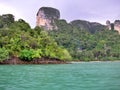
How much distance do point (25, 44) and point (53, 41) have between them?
11.5 meters

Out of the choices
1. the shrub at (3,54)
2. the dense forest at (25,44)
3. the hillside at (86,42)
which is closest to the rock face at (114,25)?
the hillside at (86,42)

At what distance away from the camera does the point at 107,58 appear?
369ft

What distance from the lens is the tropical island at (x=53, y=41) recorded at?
227 feet

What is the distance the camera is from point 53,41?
3191 inches

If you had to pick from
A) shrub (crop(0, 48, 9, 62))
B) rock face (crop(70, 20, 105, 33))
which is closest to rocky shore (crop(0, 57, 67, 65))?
shrub (crop(0, 48, 9, 62))

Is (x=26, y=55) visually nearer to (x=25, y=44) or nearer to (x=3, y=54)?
(x=25, y=44)

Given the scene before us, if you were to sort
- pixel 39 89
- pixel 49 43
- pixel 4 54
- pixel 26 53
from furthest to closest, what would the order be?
pixel 49 43, pixel 26 53, pixel 4 54, pixel 39 89

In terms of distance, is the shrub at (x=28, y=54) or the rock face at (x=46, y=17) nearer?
the shrub at (x=28, y=54)

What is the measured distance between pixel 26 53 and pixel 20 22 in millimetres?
15952

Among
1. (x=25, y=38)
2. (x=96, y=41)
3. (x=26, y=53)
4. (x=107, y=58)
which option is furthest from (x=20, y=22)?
(x=96, y=41)

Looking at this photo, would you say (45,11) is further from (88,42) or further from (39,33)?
(39,33)

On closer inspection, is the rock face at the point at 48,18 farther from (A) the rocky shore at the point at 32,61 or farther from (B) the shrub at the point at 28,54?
(B) the shrub at the point at 28,54

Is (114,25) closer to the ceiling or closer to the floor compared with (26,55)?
closer to the ceiling

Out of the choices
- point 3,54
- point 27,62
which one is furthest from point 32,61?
point 3,54
